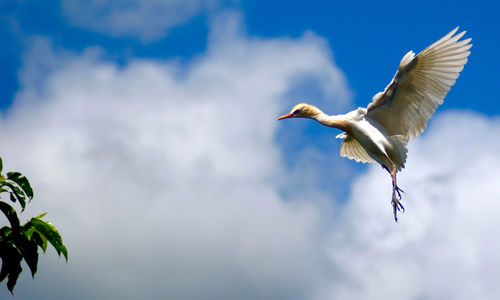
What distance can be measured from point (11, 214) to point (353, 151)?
11479 mm

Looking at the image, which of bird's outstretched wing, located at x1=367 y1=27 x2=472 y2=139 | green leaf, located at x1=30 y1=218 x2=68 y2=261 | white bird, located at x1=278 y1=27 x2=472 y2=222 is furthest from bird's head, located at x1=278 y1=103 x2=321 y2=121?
green leaf, located at x1=30 y1=218 x2=68 y2=261

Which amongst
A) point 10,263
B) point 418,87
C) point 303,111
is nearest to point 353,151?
point 303,111

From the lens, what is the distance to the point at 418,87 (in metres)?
12.7

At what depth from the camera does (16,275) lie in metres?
5.22

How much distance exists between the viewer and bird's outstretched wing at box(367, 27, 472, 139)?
12.0m

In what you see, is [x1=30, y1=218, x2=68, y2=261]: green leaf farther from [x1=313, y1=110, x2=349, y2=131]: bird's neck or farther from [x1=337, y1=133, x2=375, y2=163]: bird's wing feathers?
[x1=337, y1=133, x2=375, y2=163]: bird's wing feathers

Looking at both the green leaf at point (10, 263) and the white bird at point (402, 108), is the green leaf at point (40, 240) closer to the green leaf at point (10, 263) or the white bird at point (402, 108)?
the green leaf at point (10, 263)

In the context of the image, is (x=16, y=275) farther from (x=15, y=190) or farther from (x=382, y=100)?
(x=382, y=100)

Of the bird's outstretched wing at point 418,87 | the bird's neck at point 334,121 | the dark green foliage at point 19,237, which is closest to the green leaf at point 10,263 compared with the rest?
the dark green foliage at point 19,237

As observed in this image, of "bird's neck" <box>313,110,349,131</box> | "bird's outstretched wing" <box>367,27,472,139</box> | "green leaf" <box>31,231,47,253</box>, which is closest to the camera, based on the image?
"green leaf" <box>31,231,47,253</box>

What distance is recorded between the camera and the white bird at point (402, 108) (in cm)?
1208

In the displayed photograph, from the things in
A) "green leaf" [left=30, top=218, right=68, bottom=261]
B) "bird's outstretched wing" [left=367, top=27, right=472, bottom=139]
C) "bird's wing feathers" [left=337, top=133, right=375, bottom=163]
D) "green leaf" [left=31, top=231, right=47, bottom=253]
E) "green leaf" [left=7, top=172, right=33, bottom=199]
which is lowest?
"green leaf" [left=31, top=231, right=47, bottom=253]

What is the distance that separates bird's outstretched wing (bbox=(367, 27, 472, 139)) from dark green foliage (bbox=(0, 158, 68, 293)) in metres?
8.83

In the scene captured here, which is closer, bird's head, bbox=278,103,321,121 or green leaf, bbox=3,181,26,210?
green leaf, bbox=3,181,26,210
